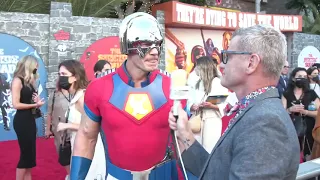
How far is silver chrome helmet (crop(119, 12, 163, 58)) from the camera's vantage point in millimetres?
2195

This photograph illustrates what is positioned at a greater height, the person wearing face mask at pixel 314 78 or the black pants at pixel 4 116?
the person wearing face mask at pixel 314 78

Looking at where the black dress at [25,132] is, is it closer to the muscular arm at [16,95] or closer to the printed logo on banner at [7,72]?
the muscular arm at [16,95]

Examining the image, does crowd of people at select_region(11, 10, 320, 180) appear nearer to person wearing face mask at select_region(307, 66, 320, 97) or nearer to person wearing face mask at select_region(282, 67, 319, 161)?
person wearing face mask at select_region(282, 67, 319, 161)

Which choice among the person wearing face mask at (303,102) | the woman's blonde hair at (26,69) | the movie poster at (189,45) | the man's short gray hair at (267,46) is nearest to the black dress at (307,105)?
the person wearing face mask at (303,102)

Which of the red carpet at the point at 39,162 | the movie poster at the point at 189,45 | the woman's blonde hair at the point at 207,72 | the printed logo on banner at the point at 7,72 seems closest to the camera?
the woman's blonde hair at the point at 207,72

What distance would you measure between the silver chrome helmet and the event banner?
5747 millimetres

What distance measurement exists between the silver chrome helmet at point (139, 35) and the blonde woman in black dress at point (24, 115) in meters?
2.18

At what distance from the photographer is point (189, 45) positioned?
9.83m

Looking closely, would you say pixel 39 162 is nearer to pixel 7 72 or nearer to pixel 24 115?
pixel 24 115

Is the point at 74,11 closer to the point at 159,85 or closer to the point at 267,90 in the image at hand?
the point at 159,85

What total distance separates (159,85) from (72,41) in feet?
18.9

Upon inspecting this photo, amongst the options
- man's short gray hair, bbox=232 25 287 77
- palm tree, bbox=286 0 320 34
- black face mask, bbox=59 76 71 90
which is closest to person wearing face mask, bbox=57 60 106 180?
black face mask, bbox=59 76 71 90

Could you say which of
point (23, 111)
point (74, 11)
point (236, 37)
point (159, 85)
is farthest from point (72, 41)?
point (236, 37)

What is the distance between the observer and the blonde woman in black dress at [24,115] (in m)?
4.05
